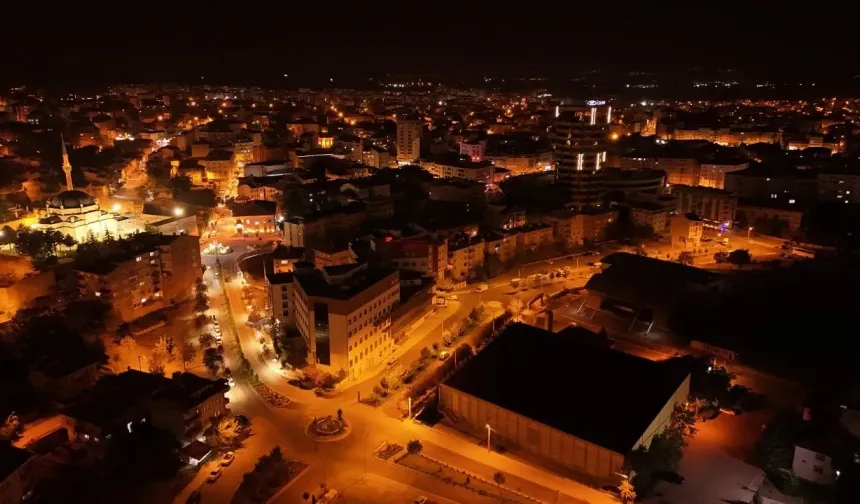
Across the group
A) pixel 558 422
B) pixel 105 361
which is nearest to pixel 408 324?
pixel 558 422

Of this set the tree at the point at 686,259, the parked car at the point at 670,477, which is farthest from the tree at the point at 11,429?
the tree at the point at 686,259

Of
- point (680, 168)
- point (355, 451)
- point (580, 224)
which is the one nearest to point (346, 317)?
point (355, 451)

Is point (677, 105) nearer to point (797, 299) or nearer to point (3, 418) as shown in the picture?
point (797, 299)

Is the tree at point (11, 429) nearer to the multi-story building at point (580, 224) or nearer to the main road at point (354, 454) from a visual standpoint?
the main road at point (354, 454)

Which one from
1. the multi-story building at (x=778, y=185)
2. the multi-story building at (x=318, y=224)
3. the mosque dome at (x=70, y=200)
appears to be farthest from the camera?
the multi-story building at (x=778, y=185)

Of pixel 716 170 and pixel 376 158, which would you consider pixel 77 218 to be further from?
pixel 716 170

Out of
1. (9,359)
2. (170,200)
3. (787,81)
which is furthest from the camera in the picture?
(787,81)

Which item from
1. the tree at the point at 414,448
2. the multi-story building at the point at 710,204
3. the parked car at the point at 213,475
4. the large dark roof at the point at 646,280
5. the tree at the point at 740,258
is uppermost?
the multi-story building at the point at 710,204
